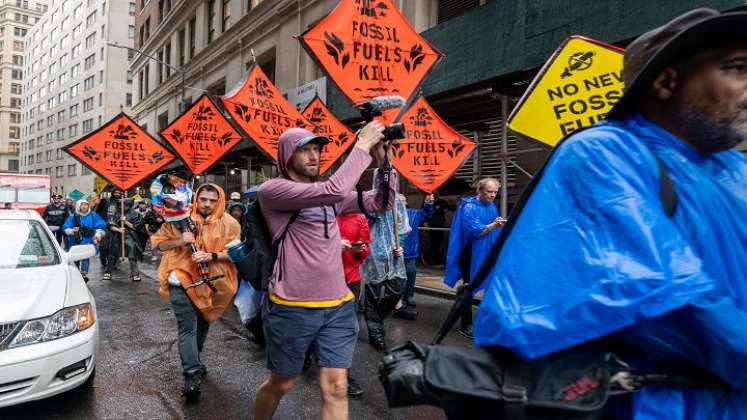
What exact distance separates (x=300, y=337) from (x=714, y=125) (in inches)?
81.5

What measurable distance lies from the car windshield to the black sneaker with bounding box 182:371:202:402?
5.26 feet

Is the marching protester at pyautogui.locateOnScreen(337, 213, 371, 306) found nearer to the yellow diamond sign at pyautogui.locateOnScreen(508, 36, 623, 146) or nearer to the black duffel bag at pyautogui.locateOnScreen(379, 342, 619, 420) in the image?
the yellow diamond sign at pyautogui.locateOnScreen(508, 36, 623, 146)

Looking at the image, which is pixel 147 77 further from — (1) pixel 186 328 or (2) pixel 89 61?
(2) pixel 89 61

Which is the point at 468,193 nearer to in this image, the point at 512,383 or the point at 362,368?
the point at 362,368

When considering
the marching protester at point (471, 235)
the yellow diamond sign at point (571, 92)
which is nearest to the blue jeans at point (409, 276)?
the marching protester at point (471, 235)

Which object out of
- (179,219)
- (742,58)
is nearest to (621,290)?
(742,58)

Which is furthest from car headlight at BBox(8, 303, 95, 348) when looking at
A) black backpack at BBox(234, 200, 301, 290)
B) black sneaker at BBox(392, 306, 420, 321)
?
black sneaker at BBox(392, 306, 420, 321)

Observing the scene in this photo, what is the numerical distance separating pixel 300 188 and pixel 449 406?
161 centimetres

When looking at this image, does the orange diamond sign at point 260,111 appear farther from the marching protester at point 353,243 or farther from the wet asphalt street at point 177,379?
the marching protester at point 353,243

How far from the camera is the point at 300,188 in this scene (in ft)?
8.50

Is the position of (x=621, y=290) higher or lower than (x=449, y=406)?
higher

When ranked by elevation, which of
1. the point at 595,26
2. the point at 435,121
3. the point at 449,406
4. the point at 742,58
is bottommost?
the point at 449,406

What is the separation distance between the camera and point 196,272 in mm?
4039

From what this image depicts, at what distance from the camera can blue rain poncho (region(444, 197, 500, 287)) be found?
598cm
